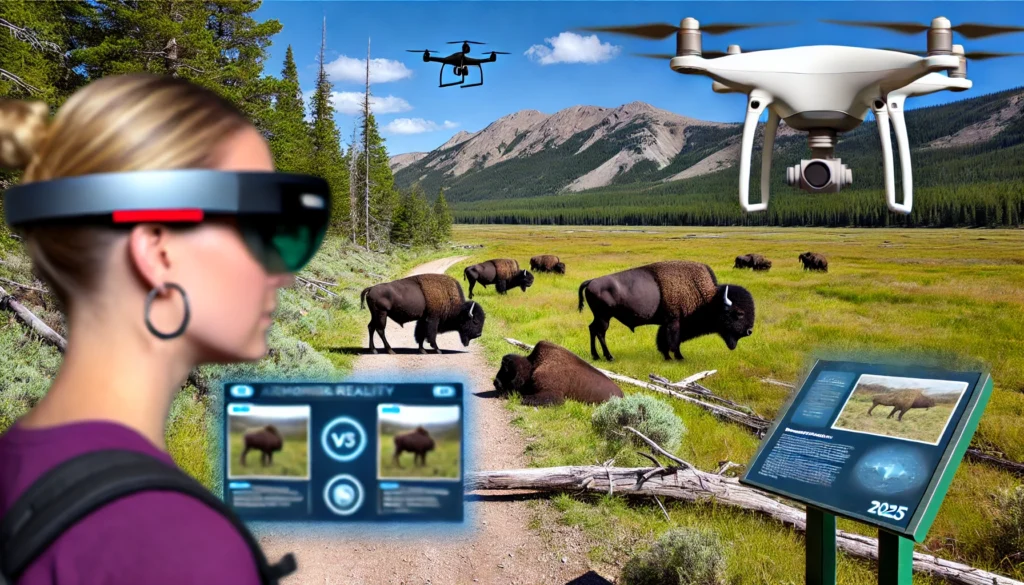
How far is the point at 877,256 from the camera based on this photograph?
44.6 meters

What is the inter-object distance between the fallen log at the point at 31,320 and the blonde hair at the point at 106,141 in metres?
6.50

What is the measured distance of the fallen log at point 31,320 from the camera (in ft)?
21.6

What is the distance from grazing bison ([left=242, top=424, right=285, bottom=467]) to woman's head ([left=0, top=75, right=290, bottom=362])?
33cm

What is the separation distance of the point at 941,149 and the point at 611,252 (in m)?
93.1

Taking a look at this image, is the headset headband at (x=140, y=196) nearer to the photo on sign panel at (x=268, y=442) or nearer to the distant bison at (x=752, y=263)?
the photo on sign panel at (x=268, y=442)

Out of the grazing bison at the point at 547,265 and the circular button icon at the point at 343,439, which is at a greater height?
the circular button icon at the point at 343,439

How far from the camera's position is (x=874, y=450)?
105 inches

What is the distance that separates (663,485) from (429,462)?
13.4 feet

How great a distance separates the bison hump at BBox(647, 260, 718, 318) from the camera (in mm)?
13148

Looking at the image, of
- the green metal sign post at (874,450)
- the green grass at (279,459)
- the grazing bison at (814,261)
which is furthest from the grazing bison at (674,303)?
the grazing bison at (814,261)

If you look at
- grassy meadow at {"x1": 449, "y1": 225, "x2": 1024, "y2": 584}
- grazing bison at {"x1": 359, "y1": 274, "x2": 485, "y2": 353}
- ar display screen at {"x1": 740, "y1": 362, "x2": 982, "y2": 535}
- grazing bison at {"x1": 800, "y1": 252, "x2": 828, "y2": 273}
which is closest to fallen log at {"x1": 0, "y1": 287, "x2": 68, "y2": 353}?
grassy meadow at {"x1": 449, "y1": 225, "x2": 1024, "y2": 584}

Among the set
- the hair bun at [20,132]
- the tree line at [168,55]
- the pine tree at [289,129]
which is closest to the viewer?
the hair bun at [20,132]

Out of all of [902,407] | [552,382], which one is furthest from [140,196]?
[552,382]

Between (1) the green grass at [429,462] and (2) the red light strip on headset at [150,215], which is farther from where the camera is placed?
(1) the green grass at [429,462]
